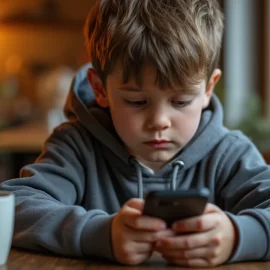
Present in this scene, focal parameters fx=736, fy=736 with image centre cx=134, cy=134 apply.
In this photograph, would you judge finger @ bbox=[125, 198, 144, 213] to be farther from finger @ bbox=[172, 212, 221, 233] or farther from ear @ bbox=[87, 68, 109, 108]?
ear @ bbox=[87, 68, 109, 108]

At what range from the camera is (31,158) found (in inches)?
163

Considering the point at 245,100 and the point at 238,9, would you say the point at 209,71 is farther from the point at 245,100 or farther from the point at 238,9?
the point at 238,9

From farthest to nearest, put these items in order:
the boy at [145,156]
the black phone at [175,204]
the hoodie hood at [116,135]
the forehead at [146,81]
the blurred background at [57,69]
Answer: the blurred background at [57,69]
the hoodie hood at [116,135]
the forehead at [146,81]
the boy at [145,156]
the black phone at [175,204]

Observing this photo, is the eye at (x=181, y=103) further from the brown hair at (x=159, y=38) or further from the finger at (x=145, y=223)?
the finger at (x=145, y=223)

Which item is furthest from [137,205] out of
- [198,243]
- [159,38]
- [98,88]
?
[98,88]

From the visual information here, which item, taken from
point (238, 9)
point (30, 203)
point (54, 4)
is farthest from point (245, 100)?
point (30, 203)

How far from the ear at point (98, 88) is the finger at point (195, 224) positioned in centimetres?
46

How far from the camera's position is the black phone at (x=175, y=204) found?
37.7 inches

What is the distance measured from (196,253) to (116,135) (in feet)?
1.54

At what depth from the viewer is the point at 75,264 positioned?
1.07 meters

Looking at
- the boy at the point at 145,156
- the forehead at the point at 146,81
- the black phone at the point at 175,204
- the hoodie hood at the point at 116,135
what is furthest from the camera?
the hoodie hood at the point at 116,135

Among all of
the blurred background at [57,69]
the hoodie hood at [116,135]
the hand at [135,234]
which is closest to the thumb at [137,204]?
the hand at [135,234]

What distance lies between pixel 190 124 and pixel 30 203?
32 centimetres

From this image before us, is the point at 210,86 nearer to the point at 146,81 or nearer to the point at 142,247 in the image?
the point at 146,81
